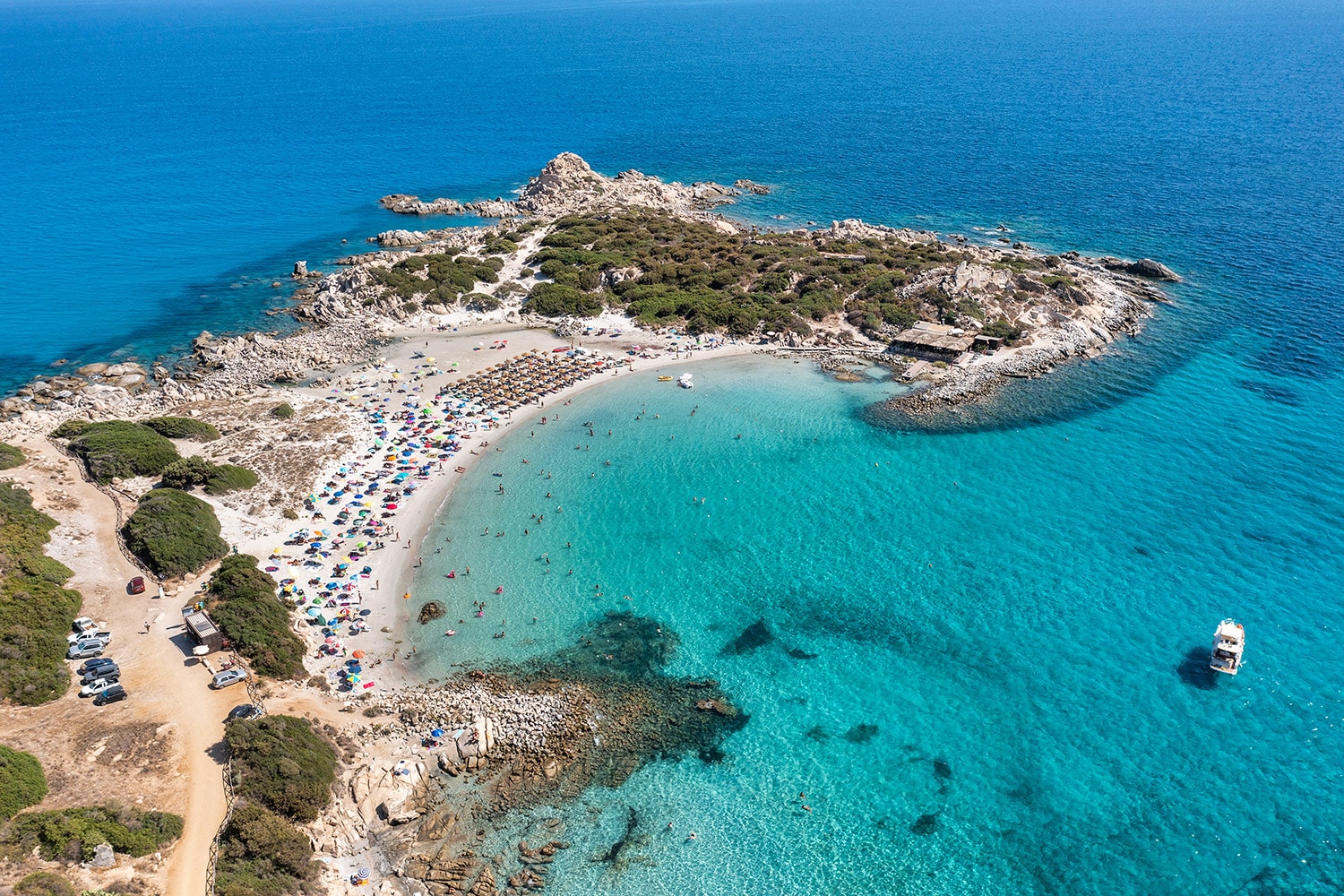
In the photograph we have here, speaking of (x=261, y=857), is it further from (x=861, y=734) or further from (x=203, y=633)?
(x=861, y=734)

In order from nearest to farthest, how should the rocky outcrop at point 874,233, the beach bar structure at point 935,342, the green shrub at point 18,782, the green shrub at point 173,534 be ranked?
the green shrub at point 18,782 → the green shrub at point 173,534 → the beach bar structure at point 935,342 → the rocky outcrop at point 874,233

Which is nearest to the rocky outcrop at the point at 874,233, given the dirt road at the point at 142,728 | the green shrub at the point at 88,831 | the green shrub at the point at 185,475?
the green shrub at the point at 185,475

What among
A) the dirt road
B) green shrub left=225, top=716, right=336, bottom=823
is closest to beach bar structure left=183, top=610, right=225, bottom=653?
the dirt road

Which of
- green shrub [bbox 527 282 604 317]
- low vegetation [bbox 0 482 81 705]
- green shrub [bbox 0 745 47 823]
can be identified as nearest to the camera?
green shrub [bbox 0 745 47 823]

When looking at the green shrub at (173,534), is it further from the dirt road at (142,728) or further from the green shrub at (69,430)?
the green shrub at (69,430)

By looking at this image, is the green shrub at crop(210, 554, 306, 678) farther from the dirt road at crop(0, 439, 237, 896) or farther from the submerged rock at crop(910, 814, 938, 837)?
the submerged rock at crop(910, 814, 938, 837)

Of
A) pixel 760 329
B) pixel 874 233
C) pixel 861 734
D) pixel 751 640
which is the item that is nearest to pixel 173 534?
pixel 751 640

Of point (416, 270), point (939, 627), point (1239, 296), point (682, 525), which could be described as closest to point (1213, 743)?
point (939, 627)
